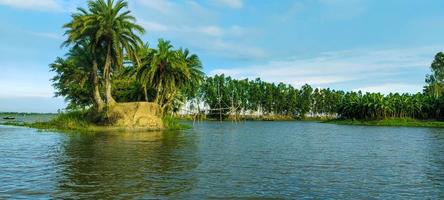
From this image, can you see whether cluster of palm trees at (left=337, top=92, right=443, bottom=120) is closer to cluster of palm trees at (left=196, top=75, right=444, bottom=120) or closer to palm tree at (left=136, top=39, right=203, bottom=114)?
cluster of palm trees at (left=196, top=75, right=444, bottom=120)

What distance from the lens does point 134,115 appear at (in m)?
→ 57.8

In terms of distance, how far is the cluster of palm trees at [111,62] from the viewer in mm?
56281

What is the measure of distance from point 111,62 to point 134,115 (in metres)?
8.69

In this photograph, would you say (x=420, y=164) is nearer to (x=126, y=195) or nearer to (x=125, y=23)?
(x=126, y=195)

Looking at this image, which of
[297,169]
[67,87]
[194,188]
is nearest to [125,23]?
[67,87]

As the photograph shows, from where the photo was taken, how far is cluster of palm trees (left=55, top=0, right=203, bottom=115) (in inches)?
2216

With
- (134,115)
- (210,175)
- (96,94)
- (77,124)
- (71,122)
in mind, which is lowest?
(210,175)

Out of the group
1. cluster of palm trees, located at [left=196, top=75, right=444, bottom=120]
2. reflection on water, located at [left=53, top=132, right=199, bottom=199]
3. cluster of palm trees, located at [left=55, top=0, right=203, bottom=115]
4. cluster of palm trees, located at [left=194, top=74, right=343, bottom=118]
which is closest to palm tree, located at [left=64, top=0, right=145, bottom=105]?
cluster of palm trees, located at [left=55, top=0, right=203, bottom=115]

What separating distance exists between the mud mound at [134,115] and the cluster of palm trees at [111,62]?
6.71 ft

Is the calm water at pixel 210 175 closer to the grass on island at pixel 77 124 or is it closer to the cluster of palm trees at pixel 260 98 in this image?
the grass on island at pixel 77 124

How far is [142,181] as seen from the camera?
16859mm

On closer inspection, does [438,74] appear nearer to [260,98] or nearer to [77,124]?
[260,98]

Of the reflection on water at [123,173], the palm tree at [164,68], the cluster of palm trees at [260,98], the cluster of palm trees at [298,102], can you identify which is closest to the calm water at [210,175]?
the reflection on water at [123,173]

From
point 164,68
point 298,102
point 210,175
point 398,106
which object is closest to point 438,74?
point 398,106
